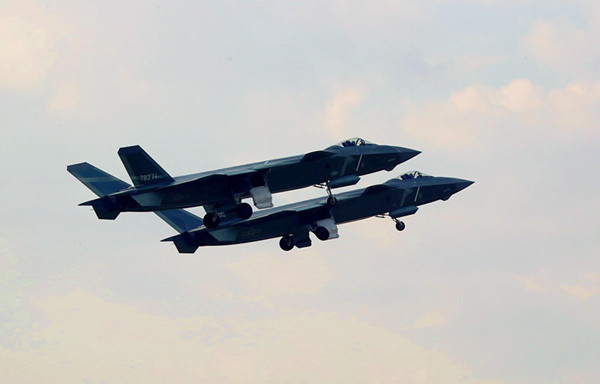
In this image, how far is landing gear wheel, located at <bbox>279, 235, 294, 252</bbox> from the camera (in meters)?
81.1

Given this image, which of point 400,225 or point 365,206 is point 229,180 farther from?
point 400,225

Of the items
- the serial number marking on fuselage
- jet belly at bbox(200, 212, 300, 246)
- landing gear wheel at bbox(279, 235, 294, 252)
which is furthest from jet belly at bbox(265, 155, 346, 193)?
landing gear wheel at bbox(279, 235, 294, 252)

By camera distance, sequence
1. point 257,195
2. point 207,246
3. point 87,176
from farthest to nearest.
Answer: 1. point 207,246
2. point 87,176
3. point 257,195

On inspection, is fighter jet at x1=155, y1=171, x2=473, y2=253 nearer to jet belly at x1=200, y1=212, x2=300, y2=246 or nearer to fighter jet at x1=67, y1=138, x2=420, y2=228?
jet belly at x1=200, y1=212, x2=300, y2=246

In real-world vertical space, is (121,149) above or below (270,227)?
above

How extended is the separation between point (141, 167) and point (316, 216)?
1779 cm

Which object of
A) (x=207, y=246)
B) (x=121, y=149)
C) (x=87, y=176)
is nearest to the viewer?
(x=121, y=149)

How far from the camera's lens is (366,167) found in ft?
241

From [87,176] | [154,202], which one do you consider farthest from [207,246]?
A: [154,202]

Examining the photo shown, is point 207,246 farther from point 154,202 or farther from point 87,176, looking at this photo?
point 154,202

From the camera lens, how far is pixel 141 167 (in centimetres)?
6506

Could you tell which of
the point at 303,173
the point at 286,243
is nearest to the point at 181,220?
the point at 286,243

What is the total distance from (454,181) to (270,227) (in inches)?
544

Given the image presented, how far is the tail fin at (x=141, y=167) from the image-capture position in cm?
6438
